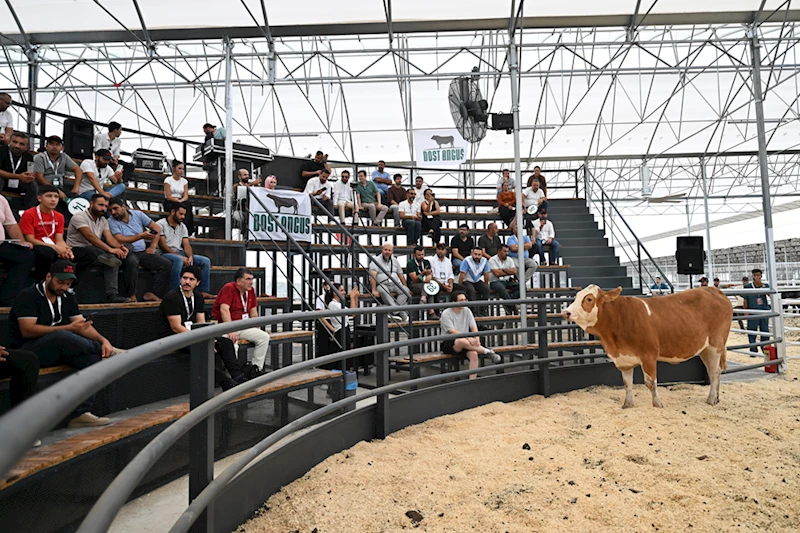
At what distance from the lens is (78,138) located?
7.95m

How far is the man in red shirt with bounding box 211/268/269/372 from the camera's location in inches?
190

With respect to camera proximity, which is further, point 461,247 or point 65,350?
point 461,247

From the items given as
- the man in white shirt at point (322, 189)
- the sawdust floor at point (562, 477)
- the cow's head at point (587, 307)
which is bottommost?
the sawdust floor at point (562, 477)

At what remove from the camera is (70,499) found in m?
2.64

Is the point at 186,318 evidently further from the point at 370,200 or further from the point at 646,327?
the point at 370,200

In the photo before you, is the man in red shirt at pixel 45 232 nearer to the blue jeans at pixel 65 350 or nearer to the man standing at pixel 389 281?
the blue jeans at pixel 65 350

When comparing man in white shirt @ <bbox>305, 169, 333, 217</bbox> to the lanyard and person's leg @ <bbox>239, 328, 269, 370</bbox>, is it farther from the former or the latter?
the lanyard

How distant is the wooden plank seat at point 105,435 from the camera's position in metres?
2.45

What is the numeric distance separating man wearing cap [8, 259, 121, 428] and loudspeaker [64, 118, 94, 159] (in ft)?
17.4

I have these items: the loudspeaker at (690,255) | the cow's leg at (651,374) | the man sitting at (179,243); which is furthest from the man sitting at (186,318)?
the loudspeaker at (690,255)

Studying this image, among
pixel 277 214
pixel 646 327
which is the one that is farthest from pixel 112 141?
pixel 646 327

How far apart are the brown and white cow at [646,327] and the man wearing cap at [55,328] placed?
12.1ft

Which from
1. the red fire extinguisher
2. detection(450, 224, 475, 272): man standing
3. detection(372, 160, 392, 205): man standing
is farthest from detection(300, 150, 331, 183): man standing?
the red fire extinguisher

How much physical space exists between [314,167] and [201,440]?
970 cm
